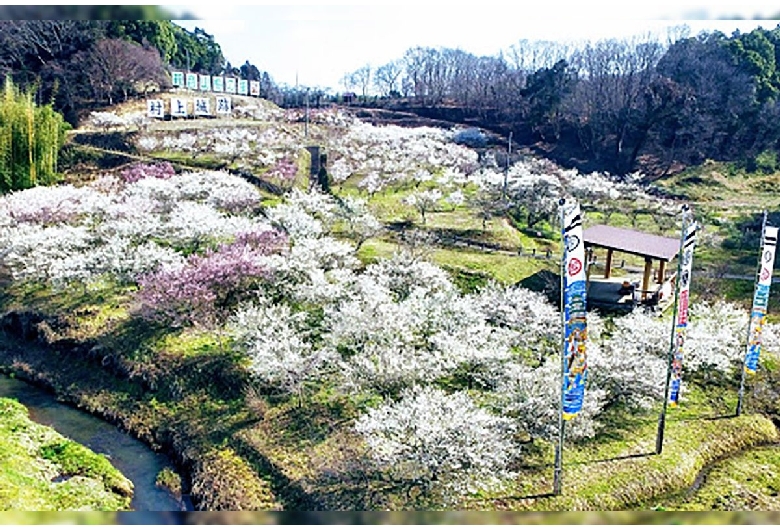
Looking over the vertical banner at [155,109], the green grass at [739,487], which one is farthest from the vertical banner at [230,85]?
the green grass at [739,487]

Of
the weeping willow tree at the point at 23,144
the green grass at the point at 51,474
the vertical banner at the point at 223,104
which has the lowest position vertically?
the green grass at the point at 51,474

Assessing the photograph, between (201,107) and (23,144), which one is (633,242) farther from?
(201,107)

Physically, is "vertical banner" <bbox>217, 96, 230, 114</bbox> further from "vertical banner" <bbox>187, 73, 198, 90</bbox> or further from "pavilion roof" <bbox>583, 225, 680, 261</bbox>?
"pavilion roof" <bbox>583, 225, 680, 261</bbox>

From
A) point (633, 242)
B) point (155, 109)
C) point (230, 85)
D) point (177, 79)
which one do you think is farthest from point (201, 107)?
point (633, 242)

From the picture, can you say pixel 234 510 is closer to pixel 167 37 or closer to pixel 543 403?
pixel 543 403

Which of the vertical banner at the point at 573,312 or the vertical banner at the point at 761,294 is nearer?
the vertical banner at the point at 573,312

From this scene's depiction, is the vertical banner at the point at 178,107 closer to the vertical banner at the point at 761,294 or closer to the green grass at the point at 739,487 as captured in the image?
the vertical banner at the point at 761,294

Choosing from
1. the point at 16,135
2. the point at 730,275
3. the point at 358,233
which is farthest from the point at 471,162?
the point at 16,135
